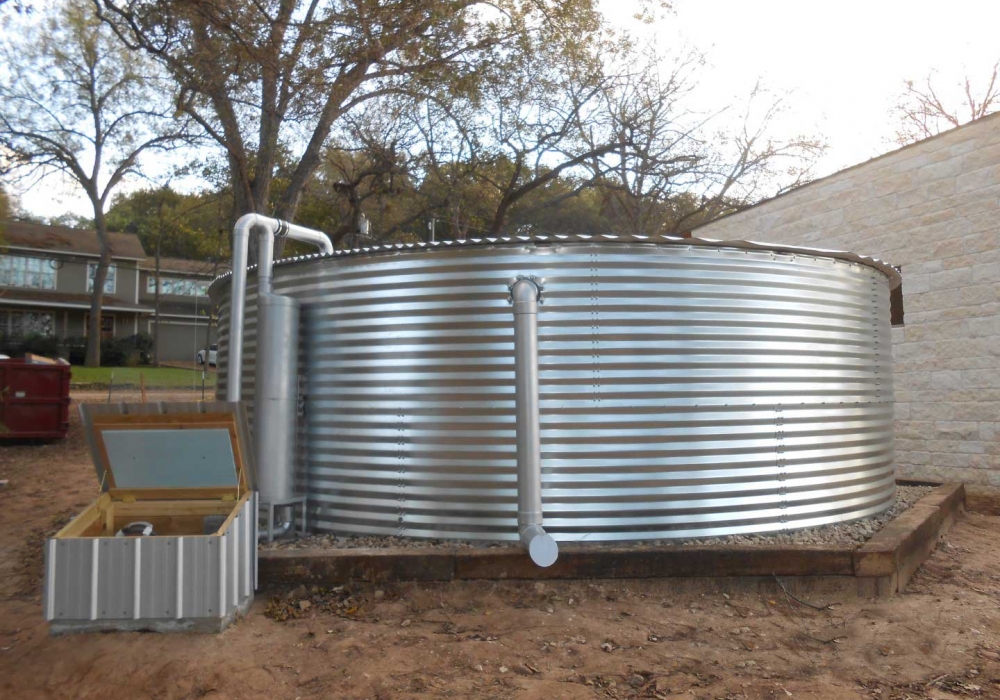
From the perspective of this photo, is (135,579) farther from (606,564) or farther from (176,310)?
(176,310)

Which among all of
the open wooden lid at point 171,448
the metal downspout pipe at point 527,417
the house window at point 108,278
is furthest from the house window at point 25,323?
the metal downspout pipe at point 527,417

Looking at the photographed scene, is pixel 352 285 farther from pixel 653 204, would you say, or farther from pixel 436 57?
pixel 653 204

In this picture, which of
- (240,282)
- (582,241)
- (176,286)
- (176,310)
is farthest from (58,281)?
(582,241)

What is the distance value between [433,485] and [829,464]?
366 cm

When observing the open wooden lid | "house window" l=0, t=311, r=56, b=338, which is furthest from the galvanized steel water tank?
"house window" l=0, t=311, r=56, b=338

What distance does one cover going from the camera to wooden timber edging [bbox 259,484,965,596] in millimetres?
6117

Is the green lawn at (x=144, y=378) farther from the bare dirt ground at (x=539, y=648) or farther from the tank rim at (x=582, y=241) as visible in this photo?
the bare dirt ground at (x=539, y=648)

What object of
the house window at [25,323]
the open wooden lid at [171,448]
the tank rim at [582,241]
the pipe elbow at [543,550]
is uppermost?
the house window at [25,323]

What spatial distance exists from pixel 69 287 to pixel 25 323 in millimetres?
2782

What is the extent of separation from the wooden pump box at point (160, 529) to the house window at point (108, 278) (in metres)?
40.2

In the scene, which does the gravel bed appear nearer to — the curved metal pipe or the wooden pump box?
the wooden pump box

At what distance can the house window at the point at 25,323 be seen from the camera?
38.2 m

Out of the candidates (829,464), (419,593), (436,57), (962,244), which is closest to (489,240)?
(419,593)

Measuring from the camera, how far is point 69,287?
4062cm
